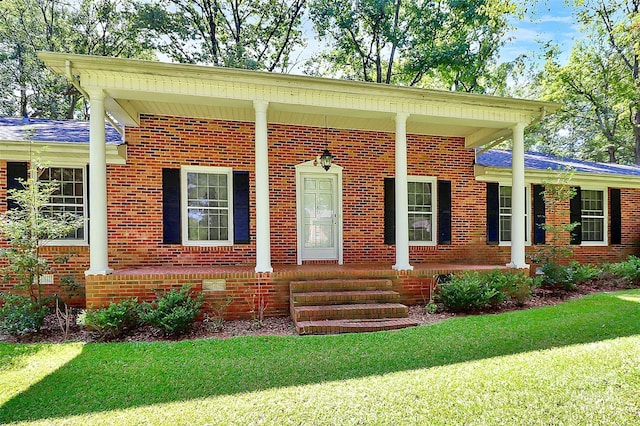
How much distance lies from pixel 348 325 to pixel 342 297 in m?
0.68

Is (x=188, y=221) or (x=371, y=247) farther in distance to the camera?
(x=371, y=247)

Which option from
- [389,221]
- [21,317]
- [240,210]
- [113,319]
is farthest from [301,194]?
[21,317]

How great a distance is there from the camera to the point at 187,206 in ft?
23.7

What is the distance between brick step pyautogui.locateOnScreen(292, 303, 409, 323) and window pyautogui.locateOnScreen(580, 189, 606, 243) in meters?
7.80

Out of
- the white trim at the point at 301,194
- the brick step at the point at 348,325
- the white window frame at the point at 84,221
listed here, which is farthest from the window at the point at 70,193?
the brick step at the point at 348,325

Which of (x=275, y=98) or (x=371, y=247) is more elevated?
(x=275, y=98)

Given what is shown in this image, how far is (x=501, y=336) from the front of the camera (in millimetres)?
4621

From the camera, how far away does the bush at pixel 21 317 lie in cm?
499

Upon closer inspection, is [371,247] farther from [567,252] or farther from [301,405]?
[301,405]

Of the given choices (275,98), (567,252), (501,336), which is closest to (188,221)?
(275,98)

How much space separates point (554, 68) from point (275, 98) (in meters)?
18.3

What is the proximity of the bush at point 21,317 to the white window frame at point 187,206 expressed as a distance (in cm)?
259

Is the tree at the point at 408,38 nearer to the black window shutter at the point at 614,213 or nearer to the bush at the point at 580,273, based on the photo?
the black window shutter at the point at 614,213

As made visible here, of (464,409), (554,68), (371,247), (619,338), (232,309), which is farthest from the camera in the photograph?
(554,68)
